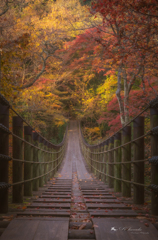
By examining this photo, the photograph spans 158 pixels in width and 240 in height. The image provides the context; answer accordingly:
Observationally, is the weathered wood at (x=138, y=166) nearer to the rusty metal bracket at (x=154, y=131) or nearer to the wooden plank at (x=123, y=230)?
Answer: the rusty metal bracket at (x=154, y=131)

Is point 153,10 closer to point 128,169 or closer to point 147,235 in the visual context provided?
point 128,169

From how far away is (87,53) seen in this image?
1195 cm

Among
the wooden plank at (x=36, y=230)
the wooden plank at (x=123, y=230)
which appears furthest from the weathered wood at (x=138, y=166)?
the wooden plank at (x=36, y=230)

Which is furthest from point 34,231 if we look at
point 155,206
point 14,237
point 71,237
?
point 155,206

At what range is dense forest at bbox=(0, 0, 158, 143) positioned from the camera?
5.60 m

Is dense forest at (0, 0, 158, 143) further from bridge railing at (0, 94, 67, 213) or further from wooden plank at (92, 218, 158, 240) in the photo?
wooden plank at (92, 218, 158, 240)

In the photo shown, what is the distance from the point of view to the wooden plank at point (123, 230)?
164 centimetres

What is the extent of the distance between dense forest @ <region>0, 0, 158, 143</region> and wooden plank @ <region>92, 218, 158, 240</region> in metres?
3.48

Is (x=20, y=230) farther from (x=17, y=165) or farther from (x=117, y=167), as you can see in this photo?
(x=117, y=167)

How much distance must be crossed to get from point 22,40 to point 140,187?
5.33m

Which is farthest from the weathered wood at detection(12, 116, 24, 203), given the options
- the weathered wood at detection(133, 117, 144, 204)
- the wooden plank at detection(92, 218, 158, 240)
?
the weathered wood at detection(133, 117, 144, 204)

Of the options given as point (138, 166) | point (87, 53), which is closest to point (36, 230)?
point (138, 166)

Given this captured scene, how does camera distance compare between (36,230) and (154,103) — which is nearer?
(36,230)

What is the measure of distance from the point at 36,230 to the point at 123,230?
0.65 meters
